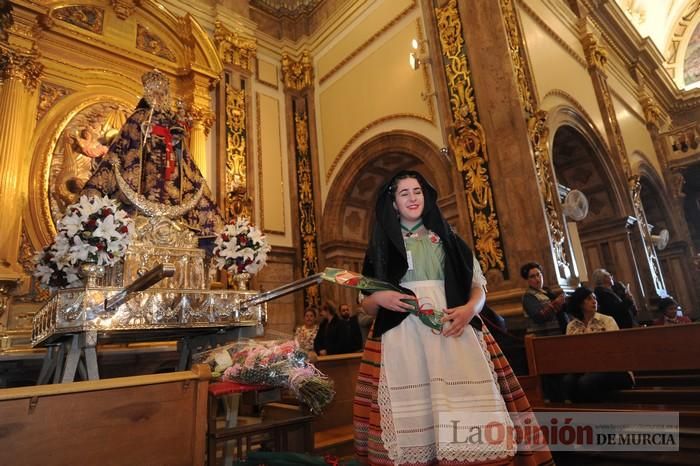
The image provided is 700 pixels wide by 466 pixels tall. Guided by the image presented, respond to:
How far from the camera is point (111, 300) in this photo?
2805 millimetres

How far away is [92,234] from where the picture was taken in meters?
2.86

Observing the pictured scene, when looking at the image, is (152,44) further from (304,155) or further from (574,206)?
(574,206)

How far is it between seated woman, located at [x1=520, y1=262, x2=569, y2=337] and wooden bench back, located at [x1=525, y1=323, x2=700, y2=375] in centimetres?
93

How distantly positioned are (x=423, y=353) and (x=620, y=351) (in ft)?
5.90

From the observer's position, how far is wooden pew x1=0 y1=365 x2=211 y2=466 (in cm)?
139

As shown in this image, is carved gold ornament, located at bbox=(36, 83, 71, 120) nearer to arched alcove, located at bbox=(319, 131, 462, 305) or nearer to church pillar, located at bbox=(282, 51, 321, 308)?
church pillar, located at bbox=(282, 51, 321, 308)

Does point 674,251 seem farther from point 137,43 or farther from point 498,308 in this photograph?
point 137,43

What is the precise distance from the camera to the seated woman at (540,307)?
386 centimetres

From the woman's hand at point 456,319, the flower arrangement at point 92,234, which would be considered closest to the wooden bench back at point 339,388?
the flower arrangement at point 92,234

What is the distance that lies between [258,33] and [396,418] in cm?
852

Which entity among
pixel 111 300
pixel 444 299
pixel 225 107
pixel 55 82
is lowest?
pixel 444 299

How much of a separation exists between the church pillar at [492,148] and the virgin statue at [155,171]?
3180 mm

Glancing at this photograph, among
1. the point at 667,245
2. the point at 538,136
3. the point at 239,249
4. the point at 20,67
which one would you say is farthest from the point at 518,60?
the point at 667,245

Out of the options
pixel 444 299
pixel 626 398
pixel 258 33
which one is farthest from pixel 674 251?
pixel 444 299
